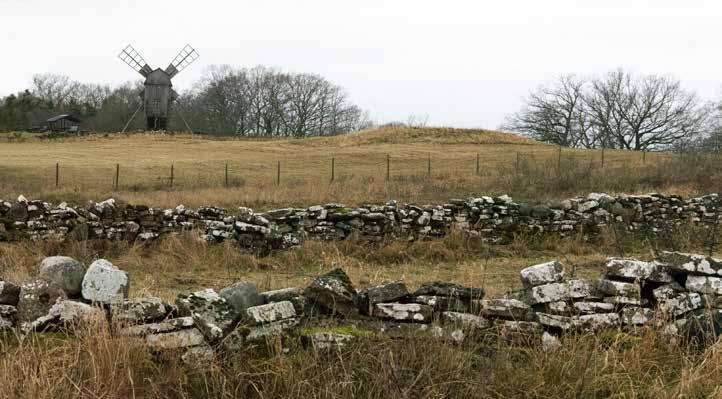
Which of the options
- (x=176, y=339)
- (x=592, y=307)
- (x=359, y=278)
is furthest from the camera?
(x=359, y=278)

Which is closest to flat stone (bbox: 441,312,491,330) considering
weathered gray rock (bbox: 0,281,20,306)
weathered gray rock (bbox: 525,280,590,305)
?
weathered gray rock (bbox: 525,280,590,305)

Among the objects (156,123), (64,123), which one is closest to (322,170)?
(156,123)

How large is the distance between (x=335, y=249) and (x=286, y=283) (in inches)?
102

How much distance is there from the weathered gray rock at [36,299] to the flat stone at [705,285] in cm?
465

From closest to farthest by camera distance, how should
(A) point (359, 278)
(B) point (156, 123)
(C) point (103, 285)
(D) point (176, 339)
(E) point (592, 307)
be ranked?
(D) point (176, 339), (C) point (103, 285), (E) point (592, 307), (A) point (359, 278), (B) point (156, 123)

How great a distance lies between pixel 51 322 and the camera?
3762 millimetres

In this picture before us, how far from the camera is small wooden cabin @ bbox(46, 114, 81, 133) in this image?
55844 mm

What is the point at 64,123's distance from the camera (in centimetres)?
5784

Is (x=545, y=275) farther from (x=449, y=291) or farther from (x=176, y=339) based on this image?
(x=176, y=339)

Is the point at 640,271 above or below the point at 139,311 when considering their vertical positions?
above

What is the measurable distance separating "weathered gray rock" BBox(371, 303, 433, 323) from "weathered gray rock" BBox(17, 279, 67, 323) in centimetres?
217

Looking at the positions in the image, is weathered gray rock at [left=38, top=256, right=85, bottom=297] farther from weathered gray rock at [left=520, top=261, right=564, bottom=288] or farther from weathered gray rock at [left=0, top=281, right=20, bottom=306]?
weathered gray rock at [left=520, top=261, right=564, bottom=288]

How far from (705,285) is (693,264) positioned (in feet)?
0.59

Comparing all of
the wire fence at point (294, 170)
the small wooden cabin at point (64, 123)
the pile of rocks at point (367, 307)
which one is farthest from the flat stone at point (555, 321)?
the small wooden cabin at point (64, 123)
